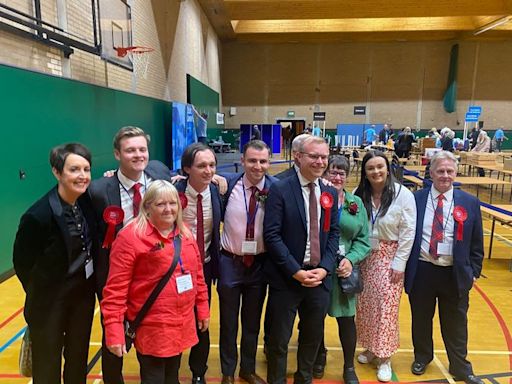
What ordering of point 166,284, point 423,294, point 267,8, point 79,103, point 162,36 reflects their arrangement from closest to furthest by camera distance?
point 166,284, point 423,294, point 79,103, point 162,36, point 267,8

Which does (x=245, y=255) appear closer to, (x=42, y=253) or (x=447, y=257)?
(x=42, y=253)

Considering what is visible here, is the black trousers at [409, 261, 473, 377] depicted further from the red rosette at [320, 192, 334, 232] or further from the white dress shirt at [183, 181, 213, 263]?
the white dress shirt at [183, 181, 213, 263]

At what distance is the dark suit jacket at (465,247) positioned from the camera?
2.61m

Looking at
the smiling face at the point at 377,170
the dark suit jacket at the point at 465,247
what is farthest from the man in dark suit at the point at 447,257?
the smiling face at the point at 377,170

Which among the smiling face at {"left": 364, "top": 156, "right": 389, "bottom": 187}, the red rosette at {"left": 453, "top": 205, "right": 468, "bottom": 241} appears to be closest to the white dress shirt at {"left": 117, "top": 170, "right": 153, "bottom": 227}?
the smiling face at {"left": 364, "top": 156, "right": 389, "bottom": 187}

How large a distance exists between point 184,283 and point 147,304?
20 cm

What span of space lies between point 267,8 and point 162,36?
7.30 m

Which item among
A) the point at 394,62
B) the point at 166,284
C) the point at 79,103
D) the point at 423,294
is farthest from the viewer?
the point at 394,62

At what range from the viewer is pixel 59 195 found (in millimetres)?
1946

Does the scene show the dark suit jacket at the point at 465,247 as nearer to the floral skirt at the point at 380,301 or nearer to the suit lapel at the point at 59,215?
the floral skirt at the point at 380,301

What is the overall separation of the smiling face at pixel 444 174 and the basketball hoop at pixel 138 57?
747cm

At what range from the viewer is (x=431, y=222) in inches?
106

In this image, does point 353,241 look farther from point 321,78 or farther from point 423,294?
point 321,78

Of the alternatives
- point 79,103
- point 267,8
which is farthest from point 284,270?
point 267,8
